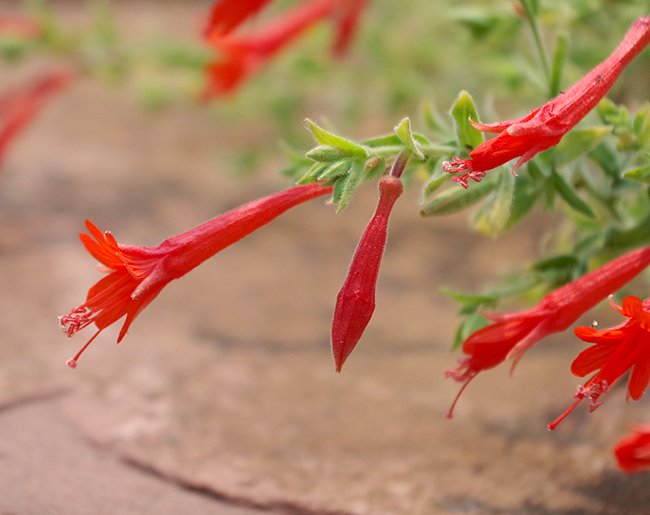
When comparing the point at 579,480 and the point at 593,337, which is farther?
the point at 579,480

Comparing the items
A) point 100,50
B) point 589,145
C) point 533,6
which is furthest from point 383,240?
point 100,50

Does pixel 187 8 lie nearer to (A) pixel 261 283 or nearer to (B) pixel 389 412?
(A) pixel 261 283

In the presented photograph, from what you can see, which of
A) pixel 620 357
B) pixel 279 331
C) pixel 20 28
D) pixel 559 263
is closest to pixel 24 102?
pixel 20 28

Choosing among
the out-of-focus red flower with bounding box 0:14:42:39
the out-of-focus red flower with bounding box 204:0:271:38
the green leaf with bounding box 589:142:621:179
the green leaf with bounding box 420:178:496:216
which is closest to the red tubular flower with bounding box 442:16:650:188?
the green leaf with bounding box 420:178:496:216

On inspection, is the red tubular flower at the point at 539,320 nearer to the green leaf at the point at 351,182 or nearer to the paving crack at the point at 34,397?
the green leaf at the point at 351,182

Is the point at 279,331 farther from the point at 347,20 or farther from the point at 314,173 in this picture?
the point at 314,173
